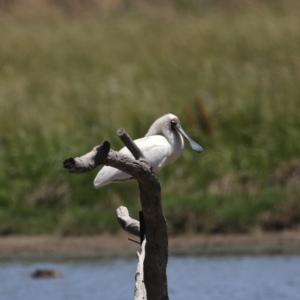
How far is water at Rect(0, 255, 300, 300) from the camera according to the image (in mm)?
9344

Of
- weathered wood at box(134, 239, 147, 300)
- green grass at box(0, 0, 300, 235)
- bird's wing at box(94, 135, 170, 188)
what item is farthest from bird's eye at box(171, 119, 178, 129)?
green grass at box(0, 0, 300, 235)

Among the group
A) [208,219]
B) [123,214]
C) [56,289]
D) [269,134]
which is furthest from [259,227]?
[123,214]

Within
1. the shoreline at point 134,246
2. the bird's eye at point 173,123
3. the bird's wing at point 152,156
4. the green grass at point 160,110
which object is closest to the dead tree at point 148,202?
the bird's wing at point 152,156

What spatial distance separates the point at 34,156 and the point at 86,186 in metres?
0.90

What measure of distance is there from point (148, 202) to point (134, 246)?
676cm

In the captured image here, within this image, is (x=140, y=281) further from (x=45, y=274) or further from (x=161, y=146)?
(x=45, y=274)

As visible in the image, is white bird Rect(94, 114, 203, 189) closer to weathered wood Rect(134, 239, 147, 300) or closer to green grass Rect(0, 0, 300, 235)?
weathered wood Rect(134, 239, 147, 300)

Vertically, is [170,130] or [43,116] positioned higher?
[43,116]

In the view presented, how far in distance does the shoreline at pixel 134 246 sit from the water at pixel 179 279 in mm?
226

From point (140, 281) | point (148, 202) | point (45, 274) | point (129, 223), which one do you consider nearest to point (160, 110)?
point (45, 274)

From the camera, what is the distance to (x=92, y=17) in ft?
71.3

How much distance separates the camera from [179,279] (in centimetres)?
1003

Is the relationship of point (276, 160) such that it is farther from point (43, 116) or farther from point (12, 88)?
point (12, 88)

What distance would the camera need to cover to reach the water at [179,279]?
9.34 meters
